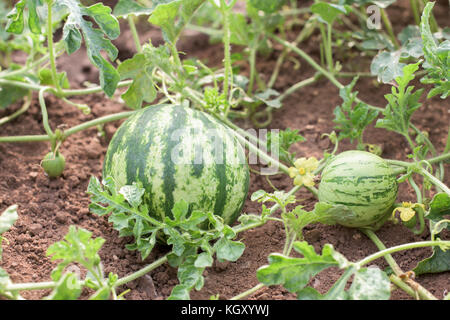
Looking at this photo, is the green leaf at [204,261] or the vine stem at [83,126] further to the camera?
the vine stem at [83,126]

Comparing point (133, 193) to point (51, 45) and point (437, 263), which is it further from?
point (437, 263)

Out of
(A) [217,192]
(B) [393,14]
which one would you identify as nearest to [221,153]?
(A) [217,192]

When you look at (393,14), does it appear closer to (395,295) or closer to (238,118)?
(238,118)

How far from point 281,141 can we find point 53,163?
1108 mm

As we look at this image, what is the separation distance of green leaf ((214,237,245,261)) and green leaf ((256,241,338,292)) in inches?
7.9

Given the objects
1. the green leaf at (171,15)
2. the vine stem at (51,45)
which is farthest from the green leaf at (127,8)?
the vine stem at (51,45)

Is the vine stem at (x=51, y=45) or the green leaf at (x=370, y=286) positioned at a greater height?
the vine stem at (x=51, y=45)

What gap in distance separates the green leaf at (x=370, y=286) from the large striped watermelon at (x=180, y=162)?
640mm

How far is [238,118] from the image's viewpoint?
3.18 meters

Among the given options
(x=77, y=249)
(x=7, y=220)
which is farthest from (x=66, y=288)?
(x=7, y=220)

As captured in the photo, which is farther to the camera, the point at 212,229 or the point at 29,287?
the point at 212,229

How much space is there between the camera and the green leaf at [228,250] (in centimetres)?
199

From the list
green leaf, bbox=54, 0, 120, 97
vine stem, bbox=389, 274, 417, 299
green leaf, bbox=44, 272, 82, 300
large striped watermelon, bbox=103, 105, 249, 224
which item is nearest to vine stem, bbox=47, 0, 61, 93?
green leaf, bbox=54, 0, 120, 97

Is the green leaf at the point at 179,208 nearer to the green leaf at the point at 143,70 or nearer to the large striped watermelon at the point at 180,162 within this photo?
the large striped watermelon at the point at 180,162
